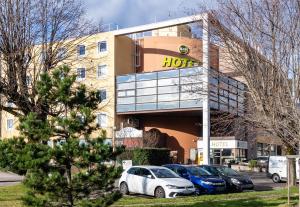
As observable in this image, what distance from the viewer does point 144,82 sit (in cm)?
6025

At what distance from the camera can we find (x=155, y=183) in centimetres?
2100

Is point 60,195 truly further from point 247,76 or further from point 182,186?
point 182,186

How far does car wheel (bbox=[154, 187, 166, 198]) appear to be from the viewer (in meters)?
20.5

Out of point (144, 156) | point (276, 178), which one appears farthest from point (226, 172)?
point (144, 156)

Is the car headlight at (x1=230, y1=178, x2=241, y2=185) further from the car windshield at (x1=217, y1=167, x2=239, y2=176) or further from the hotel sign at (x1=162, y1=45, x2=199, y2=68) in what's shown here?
the hotel sign at (x1=162, y1=45, x2=199, y2=68)

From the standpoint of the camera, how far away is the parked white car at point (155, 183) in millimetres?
20578

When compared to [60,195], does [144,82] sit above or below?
above

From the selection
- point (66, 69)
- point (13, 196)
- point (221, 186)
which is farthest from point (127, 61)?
point (66, 69)

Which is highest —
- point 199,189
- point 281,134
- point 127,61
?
point 127,61

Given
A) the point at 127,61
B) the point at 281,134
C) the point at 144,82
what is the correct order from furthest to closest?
1. the point at 127,61
2. the point at 144,82
3. the point at 281,134

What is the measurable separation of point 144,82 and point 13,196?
138 ft

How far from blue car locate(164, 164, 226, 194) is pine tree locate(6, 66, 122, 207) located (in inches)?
476

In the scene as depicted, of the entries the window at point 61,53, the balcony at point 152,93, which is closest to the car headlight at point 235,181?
the window at point 61,53

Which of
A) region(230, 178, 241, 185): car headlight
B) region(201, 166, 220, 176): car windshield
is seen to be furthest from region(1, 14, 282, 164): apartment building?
region(230, 178, 241, 185): car headlight
